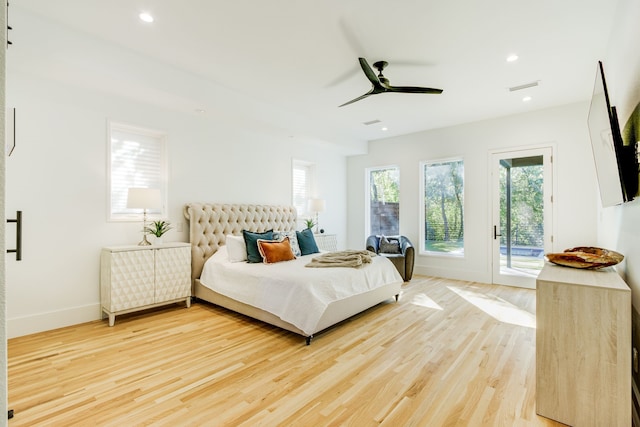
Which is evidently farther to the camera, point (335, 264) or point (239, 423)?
point (335, 264)

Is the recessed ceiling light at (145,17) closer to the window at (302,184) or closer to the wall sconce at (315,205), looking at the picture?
the window at (302,184)

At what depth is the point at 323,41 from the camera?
115 inches

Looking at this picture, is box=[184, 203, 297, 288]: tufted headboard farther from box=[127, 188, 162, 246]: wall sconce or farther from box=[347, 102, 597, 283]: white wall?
box=[347, 102, 597, 283]: white wall

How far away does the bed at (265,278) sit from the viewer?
3016 mm

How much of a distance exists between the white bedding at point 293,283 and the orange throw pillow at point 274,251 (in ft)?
0.35

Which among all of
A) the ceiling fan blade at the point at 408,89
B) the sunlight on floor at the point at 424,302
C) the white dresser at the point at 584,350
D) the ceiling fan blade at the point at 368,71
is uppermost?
the ceiling fan blade at the point at 368,71

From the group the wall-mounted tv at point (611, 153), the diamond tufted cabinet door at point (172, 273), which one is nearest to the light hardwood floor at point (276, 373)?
the diamond tufted cabinet door at point (172, 273)

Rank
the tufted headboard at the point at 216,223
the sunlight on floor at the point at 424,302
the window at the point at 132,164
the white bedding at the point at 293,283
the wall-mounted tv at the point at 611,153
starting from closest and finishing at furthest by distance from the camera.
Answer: the wall-mounted tv at the point at 611,153 < the white bedding at the point at 293,283 < the window at the point at 132,164 < the sunlight on floor at the point at 424,302 < the tufted headboard at the point at 216,223

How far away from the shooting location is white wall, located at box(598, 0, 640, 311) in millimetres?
1891

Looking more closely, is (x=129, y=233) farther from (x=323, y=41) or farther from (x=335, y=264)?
(x=323, y=41)

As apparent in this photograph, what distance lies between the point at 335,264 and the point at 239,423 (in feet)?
6.64

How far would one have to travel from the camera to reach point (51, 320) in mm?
3203

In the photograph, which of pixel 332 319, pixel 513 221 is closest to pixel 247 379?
pixel 332 319

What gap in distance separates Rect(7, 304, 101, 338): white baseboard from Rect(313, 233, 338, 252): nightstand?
3483 millimetres
